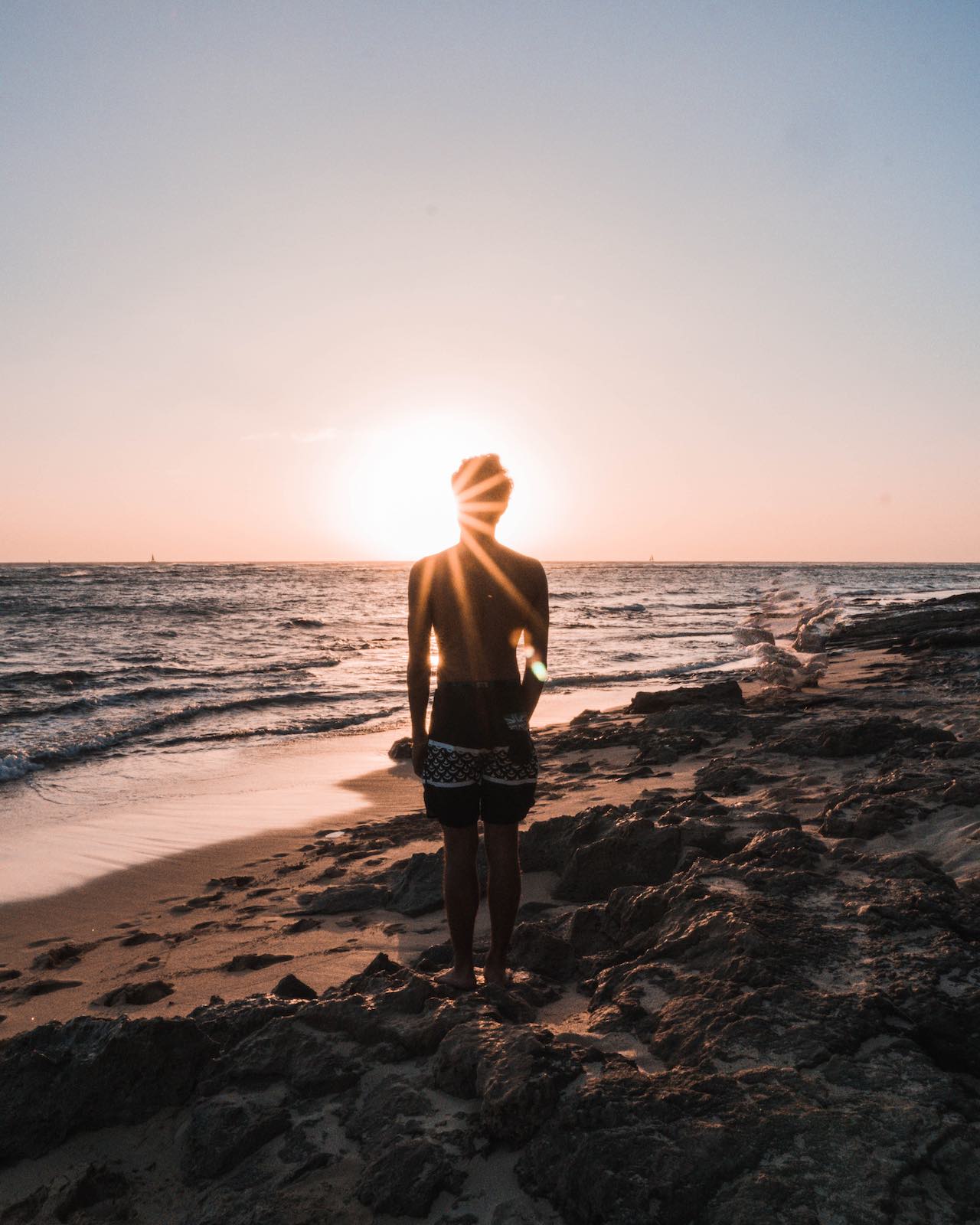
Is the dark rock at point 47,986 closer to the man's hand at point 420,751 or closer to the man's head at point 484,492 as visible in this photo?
the man's hand at point 420,751

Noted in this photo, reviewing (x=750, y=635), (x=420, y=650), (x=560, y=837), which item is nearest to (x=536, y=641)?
(x=420, y=650)

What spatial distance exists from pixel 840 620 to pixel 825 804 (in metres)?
23.2

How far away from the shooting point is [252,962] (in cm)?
414

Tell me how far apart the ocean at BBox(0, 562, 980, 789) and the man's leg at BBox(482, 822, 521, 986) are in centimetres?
787

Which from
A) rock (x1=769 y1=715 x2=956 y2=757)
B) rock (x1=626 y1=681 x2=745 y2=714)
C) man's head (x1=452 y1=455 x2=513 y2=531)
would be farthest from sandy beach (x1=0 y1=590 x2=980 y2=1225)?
rock (x1=626 y1=681 x2=745 y2=714)

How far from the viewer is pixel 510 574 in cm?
349

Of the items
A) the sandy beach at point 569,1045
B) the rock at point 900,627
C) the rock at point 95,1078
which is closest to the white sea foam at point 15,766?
the sandy beach at point 569,1045

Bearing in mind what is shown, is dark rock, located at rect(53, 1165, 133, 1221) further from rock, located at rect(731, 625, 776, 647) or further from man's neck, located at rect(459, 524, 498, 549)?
rock, located at rect(731, 625, 776, 647)

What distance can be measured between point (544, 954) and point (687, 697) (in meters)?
7.56

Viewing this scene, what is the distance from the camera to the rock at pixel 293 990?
347 cm

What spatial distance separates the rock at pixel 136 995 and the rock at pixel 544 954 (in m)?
1.64

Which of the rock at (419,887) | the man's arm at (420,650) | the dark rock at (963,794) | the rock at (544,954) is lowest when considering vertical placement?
the rock at (419,887)

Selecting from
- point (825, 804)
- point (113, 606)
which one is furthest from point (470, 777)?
point (113, 606)

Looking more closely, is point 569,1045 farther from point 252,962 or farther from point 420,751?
point 252,962
